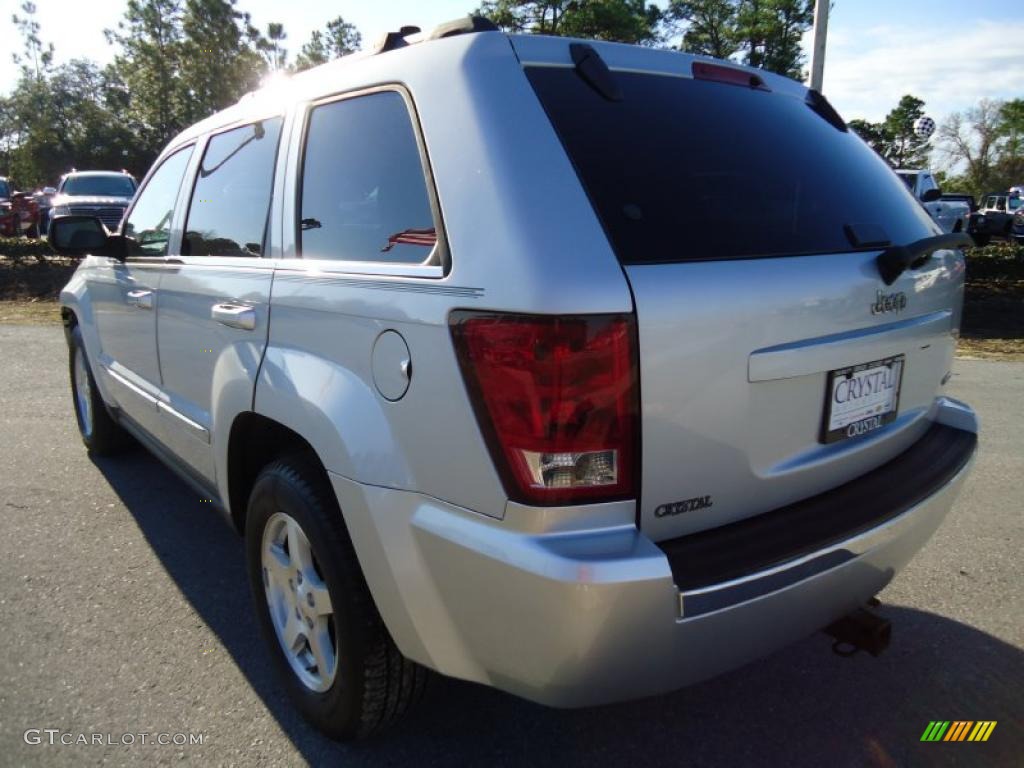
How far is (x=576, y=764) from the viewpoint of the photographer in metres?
2.20

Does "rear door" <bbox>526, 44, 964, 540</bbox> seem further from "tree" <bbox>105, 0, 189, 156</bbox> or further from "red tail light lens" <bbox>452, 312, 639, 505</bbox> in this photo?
"tree" <bbox>105, 0, 189, 156</bbox>

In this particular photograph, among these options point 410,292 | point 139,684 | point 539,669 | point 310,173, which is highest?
point 310,173

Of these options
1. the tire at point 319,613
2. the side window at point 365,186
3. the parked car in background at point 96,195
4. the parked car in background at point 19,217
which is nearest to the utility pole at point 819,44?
the side window at point 365,186

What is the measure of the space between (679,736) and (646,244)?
150cm

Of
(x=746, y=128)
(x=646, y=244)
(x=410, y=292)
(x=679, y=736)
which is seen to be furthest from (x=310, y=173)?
(x=679, y=736)

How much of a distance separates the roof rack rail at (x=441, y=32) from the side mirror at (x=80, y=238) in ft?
7.23

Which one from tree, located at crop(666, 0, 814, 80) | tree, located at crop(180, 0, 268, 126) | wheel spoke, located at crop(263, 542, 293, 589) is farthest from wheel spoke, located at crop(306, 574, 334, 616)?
tree, located at crop(180, 0, 268, 126)

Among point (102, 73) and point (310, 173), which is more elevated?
point (102, 73)

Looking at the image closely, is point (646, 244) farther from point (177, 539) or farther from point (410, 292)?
point (177, 539)

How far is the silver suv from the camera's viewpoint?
1.63 m

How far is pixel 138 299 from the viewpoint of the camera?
3.45m

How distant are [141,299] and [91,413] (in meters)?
1.71

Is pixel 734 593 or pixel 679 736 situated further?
pixel 679 736

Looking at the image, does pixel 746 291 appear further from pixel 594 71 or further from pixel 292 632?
pixel 292 632
